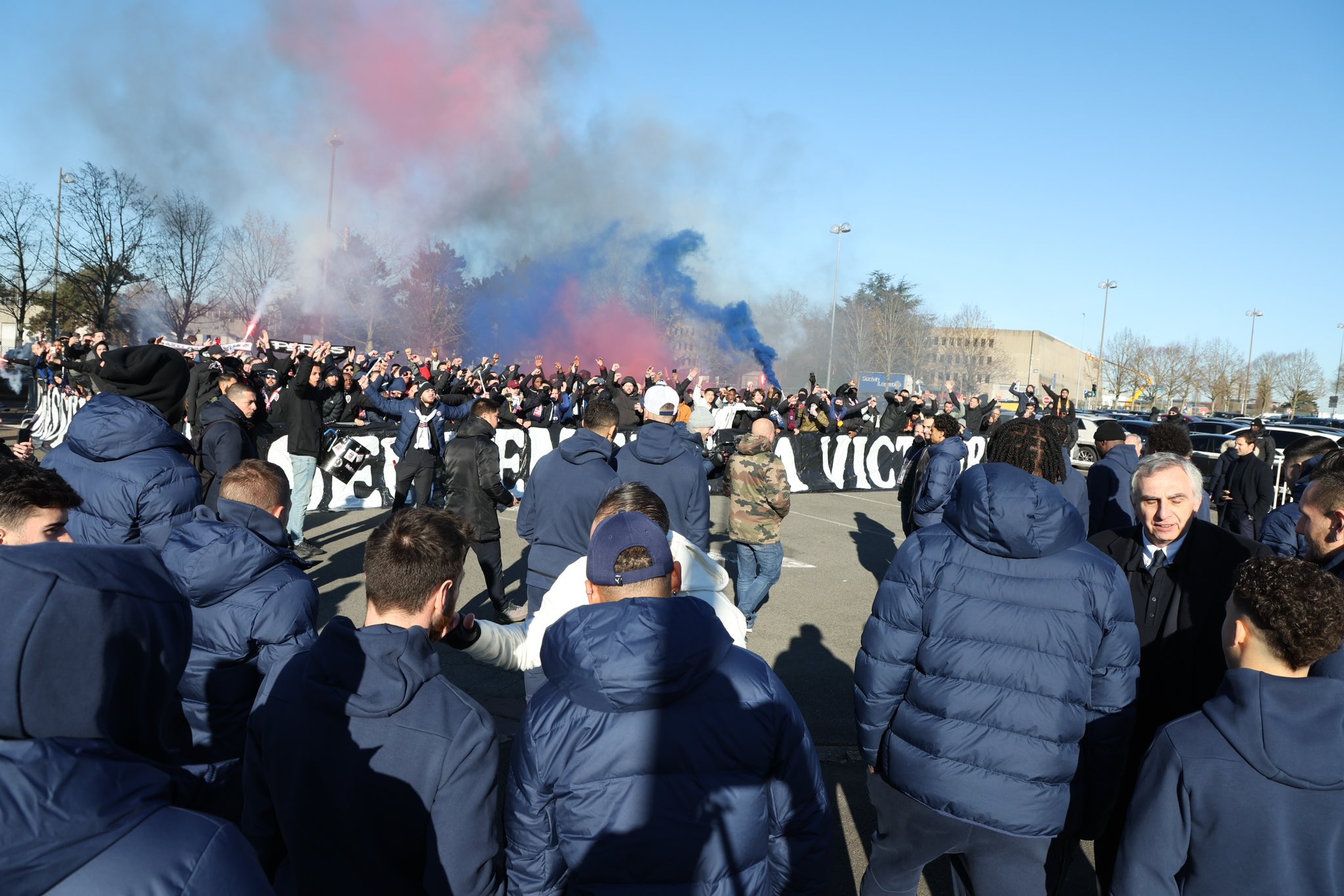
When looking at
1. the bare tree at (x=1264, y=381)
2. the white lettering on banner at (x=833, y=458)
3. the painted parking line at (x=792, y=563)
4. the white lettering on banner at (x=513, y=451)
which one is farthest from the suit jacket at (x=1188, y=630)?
the bare tree at (x=1264, y=381)

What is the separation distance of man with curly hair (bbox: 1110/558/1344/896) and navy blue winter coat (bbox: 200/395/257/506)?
648 cm

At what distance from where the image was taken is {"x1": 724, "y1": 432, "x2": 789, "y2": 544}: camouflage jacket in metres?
6.89

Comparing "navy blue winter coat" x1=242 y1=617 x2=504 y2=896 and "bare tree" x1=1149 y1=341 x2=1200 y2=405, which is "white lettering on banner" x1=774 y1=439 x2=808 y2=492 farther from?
"bare tree" x1=1149 y1=341 x2=1200 y2=405

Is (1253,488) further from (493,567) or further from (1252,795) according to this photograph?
(1252,795)

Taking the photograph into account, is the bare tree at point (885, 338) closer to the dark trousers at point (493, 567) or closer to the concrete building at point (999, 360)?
the concrete building at point (999, 360)

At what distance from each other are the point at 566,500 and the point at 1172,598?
3.03 m

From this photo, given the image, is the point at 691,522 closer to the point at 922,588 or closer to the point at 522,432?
the point at 922,588

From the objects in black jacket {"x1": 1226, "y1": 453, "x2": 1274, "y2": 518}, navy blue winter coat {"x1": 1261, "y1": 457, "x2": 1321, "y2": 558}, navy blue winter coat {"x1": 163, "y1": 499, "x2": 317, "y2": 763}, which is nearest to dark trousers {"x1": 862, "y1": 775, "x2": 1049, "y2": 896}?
navy blue winter coat {"x1": 163, "y1": 499, "x2": 317, "y2": 763}

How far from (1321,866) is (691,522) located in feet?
12.1

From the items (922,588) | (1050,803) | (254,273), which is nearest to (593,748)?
(922,588)

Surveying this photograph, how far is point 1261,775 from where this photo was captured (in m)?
1.98

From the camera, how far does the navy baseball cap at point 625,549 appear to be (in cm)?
211

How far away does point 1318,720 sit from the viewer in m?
1.97

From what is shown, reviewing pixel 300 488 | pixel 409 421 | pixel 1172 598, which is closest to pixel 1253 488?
pixel 1172 598
